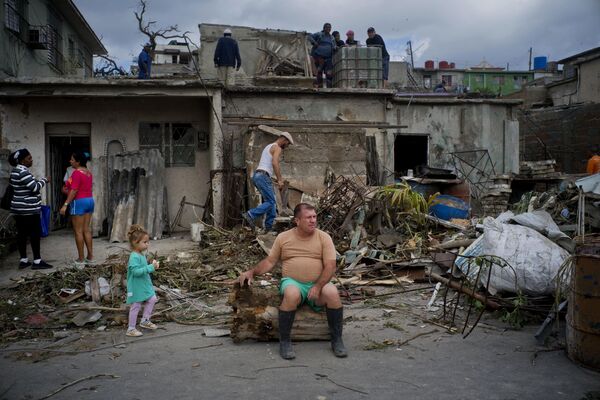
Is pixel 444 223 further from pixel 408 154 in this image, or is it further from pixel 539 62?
pixel 539 62

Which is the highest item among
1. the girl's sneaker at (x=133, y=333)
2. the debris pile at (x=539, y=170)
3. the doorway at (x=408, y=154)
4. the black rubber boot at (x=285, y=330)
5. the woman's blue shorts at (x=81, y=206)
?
the doorway at (x=408, y=154)

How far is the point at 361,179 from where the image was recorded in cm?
1245

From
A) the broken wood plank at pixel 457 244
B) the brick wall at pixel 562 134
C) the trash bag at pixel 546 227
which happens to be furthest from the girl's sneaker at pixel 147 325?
the brick wall at pixel 562 134

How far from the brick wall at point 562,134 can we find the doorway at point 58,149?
17084 mm

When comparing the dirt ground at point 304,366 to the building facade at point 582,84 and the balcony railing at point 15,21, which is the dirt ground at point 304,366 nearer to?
the balcony railing at point 15,21

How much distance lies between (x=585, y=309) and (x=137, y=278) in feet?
14.0

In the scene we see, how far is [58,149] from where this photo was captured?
13.9m

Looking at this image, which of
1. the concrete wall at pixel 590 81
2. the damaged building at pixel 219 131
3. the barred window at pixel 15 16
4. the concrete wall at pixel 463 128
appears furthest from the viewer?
the concrete wall at pixel 590 81

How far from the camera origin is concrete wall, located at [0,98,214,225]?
1305cm

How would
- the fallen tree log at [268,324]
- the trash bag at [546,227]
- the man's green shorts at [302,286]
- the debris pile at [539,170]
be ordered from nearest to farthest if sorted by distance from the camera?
the man's green shorts at [302,286] < the fallen tree log at [268,324] < the trash bag at [546,227] < the debris pile at [539,170]

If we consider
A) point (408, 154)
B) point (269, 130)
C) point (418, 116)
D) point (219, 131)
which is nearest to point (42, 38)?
point (219, 131)

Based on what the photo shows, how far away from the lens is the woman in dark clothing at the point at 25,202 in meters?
8.47

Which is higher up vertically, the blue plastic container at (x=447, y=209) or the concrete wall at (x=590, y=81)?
the concrete wall at (x=590, y=81)

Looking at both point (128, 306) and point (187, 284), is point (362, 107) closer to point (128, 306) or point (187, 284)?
point (187, 284)
